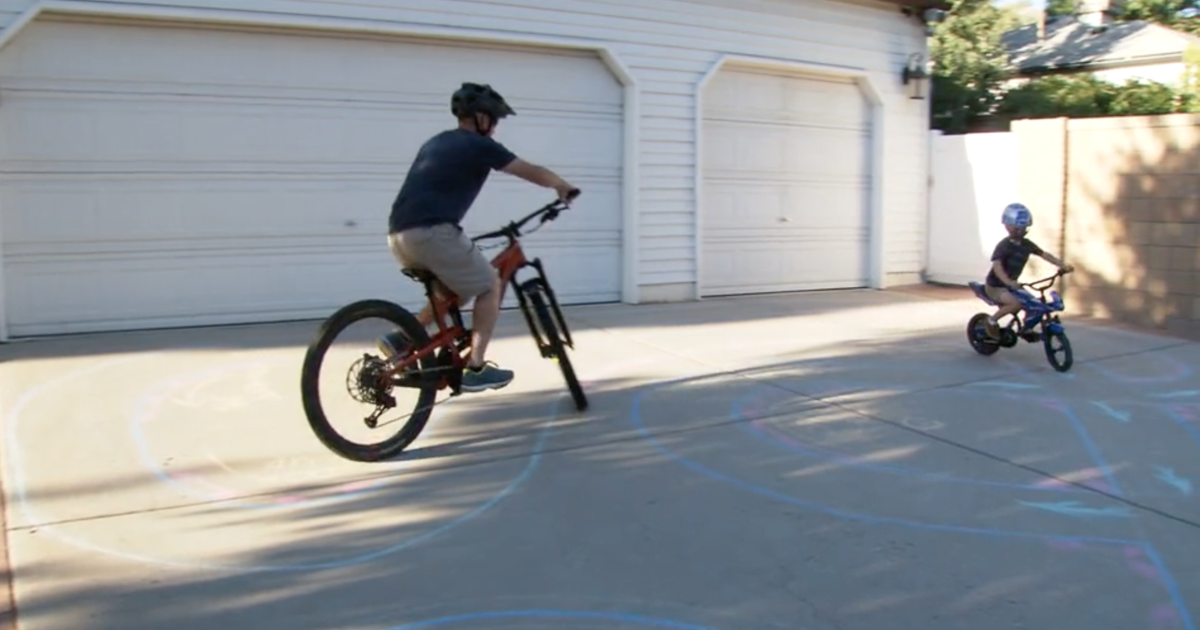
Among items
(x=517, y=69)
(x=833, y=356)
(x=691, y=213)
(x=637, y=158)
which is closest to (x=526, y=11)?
(x=517, y=69)

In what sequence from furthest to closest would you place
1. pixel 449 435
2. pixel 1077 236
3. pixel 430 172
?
pixel 1077 236
pixel 449 435
pixel 430 172

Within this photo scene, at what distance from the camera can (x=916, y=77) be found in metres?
11.8

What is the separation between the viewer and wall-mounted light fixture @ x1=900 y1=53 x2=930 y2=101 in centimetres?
1177

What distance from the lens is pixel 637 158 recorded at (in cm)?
984

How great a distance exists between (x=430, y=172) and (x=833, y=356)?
3764mm

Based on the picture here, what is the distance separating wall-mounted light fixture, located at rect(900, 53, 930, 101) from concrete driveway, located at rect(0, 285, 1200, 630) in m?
A: 5.67

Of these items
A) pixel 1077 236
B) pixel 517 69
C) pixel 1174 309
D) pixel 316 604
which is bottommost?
pixel 316 604

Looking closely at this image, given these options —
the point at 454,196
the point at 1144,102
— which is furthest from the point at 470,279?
the point at 1144,102

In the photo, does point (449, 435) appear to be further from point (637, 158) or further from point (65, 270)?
point (637, 158)

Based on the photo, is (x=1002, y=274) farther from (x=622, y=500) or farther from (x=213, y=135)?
(x=213, y=135)

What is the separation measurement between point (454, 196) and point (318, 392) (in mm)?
1131

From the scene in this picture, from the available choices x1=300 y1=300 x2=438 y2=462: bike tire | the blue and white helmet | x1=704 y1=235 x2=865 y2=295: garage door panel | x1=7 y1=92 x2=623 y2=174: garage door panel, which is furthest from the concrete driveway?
x1=704 y1=235 x2=865 y2=295: garage door panel

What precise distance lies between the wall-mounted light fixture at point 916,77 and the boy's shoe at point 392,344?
29.1 feet

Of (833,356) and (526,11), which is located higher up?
(526,11)
